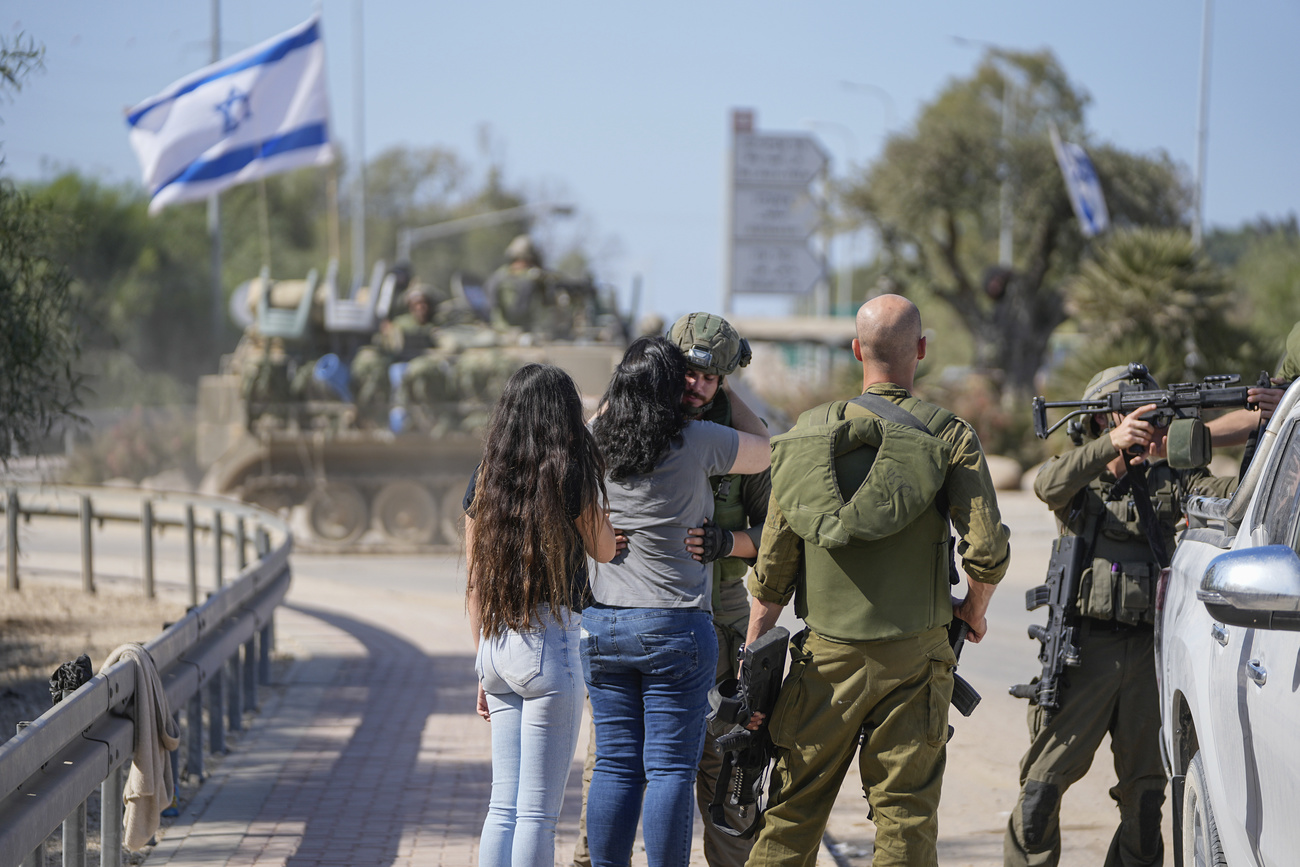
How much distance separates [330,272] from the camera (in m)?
20.3

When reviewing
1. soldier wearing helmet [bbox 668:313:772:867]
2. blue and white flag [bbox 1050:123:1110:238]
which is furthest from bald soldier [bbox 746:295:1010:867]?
blue and white flag [bbox 1050:123:1110:238]

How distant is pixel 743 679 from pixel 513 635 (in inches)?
25.2

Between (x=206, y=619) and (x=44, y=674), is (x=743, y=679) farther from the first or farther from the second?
(x=44, y=674)

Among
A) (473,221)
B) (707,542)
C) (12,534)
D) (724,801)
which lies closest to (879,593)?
(707,542)

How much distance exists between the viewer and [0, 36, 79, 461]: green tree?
782 centimetres

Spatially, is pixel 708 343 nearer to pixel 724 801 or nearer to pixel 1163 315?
pixel 724 801

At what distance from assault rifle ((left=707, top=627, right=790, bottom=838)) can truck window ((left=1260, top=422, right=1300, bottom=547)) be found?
3.99 feet

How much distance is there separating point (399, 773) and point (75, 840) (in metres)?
2.47

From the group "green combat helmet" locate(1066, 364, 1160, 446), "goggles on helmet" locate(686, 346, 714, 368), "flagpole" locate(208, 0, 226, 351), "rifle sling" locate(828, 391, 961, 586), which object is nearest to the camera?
"rifle sling" locate(828, 391, 961, 586)

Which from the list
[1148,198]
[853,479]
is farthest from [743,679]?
[1148,198]

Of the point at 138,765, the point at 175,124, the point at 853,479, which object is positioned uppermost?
the point at 175,124

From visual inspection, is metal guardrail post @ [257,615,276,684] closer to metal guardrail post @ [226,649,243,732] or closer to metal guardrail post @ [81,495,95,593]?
metal guardrail post @ [226,649,243,732]

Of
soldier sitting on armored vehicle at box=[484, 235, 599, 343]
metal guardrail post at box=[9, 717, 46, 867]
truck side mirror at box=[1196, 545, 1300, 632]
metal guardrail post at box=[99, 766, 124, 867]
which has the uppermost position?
soldier sitting on armored vehicle at box=[484, 235, 599, 343]

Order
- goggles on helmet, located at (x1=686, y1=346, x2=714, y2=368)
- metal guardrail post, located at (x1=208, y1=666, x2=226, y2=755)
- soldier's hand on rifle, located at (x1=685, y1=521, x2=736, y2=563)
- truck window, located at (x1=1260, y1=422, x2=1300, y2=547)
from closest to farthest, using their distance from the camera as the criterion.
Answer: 1. truck window, located at (x1=1260, y1=422, x2=1300, y2=547)
2. soldier's hand on rifle, located at (x1=685, y1=521, x2=736, y2=563)
3. goggles on helmet, located at (x1=686, y1=346, x2=714, y2=368)
4. metal guardrail post, located at (x1=208, y1=666, x2=226, y2=755)
